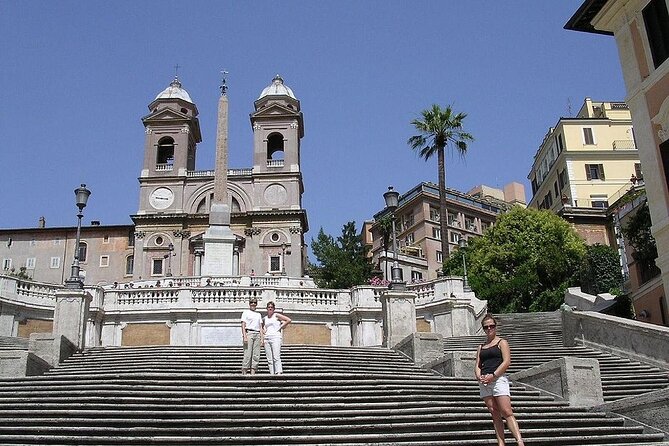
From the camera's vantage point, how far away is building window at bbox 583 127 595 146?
62403 mm

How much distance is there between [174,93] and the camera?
77.3m

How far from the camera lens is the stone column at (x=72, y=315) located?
2223cm

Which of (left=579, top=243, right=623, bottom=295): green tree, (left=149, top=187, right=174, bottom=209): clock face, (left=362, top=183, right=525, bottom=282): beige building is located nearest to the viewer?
(left=579, top=243, right=623, bottom=295): green tree

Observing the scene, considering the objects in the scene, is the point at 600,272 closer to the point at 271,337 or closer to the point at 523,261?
the point at 523,261

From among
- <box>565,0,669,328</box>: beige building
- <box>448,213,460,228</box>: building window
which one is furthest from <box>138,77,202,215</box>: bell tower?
<box>565,0,669,328</box>: beige building

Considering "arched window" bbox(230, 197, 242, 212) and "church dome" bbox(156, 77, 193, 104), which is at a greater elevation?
"church dome" bbox(156, 77, 193, 104)

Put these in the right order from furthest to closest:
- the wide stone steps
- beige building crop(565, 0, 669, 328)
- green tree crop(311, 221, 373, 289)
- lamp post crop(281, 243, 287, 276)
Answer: lamp post crop(281, 243, 287, 276) < green tree crop(311, 221, 373, 289) < beige building crop(565, 0, 669, 328) < the wide stone steps

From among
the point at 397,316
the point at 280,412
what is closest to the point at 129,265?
the point at 397,316

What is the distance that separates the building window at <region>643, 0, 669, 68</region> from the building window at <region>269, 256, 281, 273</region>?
52.2m

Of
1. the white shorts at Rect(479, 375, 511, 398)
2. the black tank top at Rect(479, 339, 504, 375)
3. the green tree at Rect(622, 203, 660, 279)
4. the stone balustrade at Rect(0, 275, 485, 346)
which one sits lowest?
the white shorts at Rect(479, 375, 511, 398)

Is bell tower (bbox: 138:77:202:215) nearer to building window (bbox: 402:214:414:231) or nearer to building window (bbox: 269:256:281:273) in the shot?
building window (bbox: 269:256:281:273)

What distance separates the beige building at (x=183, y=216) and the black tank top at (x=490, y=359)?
5849 cm

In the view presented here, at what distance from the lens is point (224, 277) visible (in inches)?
1405

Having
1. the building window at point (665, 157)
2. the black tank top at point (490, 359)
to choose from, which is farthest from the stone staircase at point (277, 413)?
the building window at point (665, 157)
